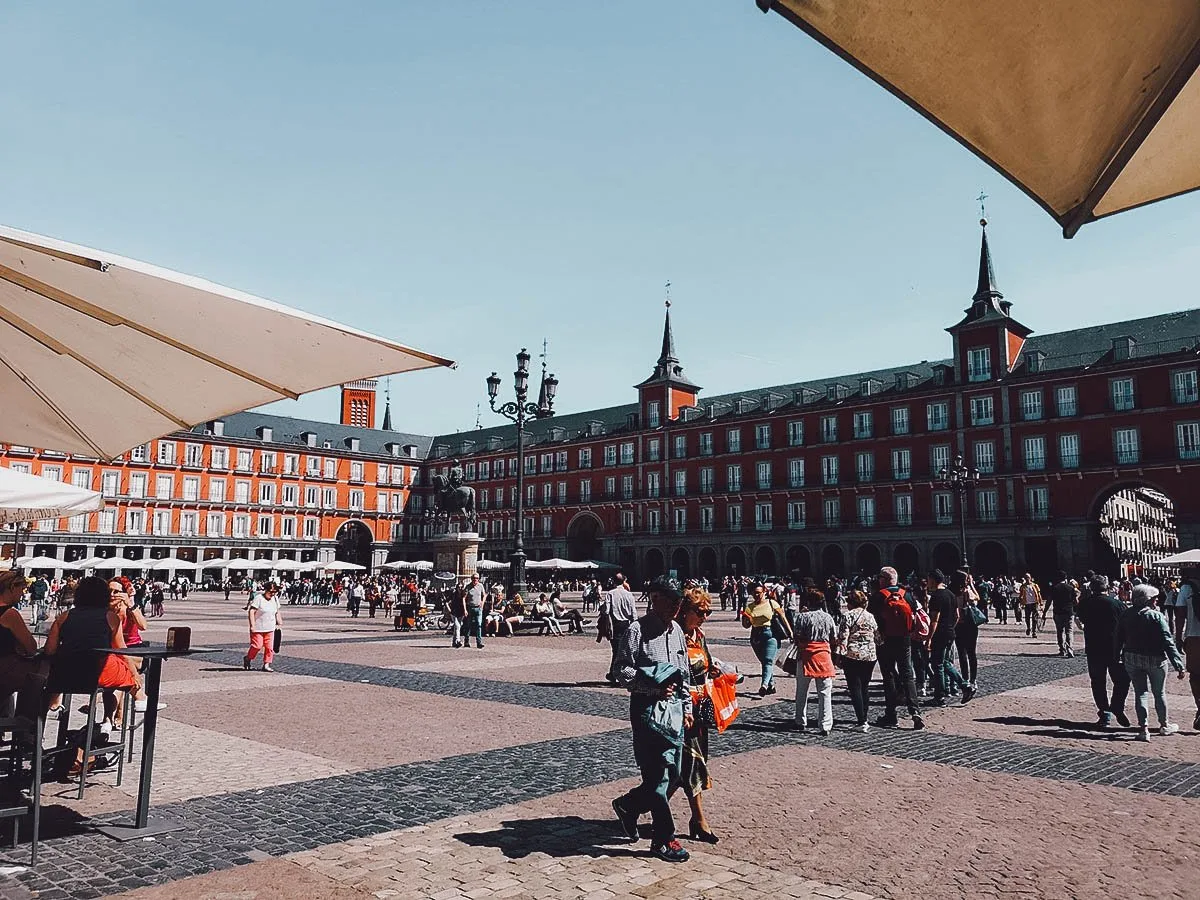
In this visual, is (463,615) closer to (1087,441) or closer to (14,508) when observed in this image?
(14,508)

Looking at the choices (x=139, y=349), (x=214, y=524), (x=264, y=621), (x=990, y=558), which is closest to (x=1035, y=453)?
(x=990, y=558)

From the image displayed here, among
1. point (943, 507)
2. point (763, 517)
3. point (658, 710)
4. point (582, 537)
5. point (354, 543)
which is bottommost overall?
point (658, 710)

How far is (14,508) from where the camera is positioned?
6.28m

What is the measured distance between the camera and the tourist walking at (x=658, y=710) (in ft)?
16.2

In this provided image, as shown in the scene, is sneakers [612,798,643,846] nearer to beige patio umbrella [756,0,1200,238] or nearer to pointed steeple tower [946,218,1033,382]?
beige patio umbrella [756,0,1200,238]

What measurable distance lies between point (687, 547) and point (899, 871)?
169 ft

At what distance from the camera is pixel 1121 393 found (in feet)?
133

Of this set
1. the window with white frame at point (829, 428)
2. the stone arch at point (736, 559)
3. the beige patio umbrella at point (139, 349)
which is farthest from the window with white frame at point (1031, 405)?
the beige patio umbrella at point (139, 349)

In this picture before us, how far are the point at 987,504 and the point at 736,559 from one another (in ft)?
50.9

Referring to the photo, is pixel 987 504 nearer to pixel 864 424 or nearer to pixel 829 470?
pixel 864 424

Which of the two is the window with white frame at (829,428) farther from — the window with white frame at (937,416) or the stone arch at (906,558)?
the stone arch at (906,558)

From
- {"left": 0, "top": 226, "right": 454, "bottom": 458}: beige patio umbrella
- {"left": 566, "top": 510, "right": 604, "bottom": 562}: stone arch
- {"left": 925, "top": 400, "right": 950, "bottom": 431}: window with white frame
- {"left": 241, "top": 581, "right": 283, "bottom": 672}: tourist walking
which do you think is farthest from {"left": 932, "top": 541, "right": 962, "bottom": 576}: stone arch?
{"left": 0, "top": 226, "right": 454, "bottom": 458}: beige patio umbrella

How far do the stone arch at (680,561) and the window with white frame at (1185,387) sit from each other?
92.3 ft

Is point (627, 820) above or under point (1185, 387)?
under
